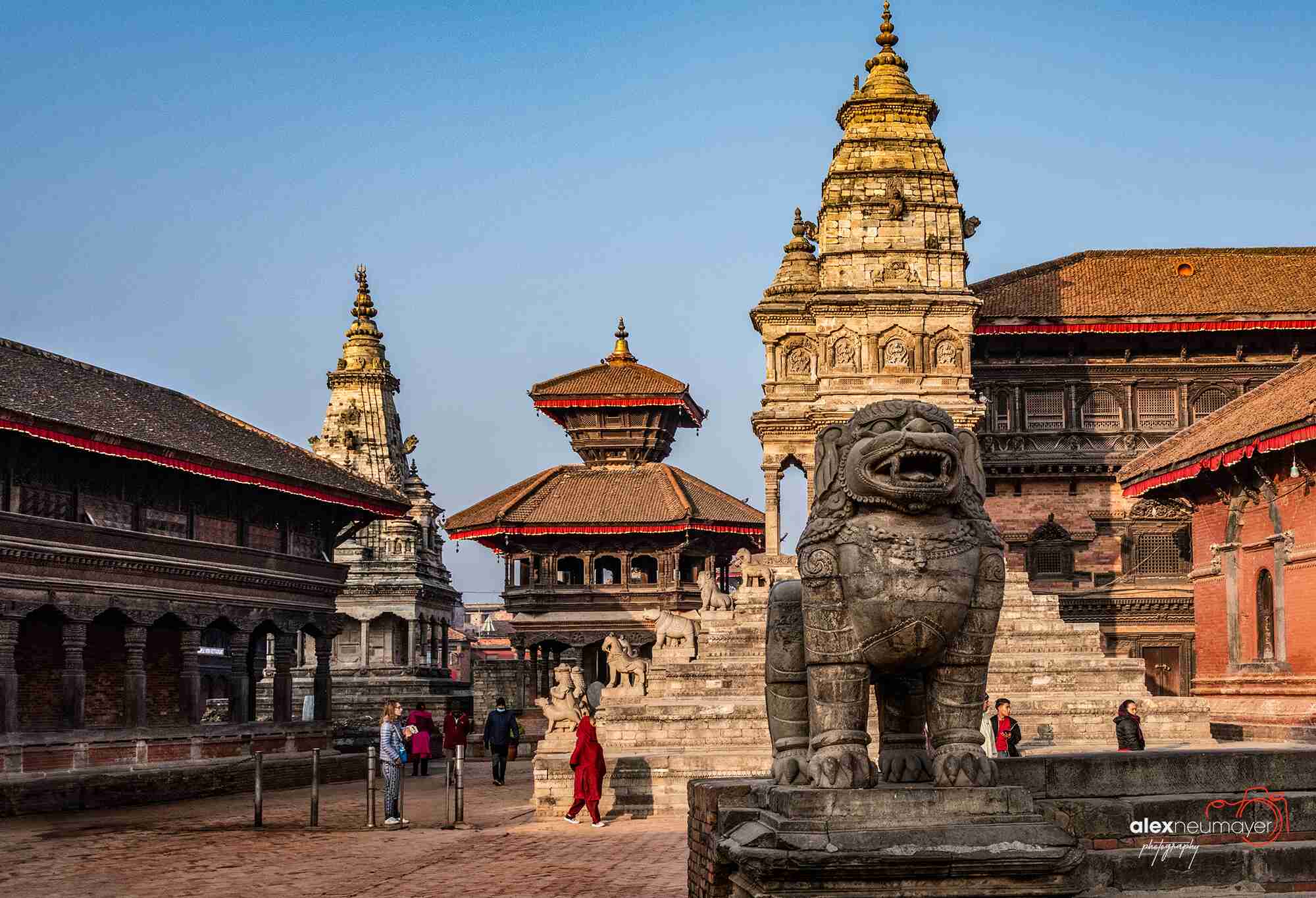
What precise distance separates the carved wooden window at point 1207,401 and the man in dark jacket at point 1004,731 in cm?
2278

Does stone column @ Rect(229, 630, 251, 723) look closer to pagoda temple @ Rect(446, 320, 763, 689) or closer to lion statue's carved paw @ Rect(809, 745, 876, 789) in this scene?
pagoda temple @ Rect(446, 320, 763, 689)

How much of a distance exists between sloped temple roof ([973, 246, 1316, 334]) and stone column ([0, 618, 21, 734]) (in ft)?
76.7

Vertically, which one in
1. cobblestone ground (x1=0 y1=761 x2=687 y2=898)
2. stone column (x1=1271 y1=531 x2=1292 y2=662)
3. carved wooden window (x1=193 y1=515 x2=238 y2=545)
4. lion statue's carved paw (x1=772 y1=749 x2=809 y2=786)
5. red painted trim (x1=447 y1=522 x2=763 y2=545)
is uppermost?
red painted trim (x1=447 y1=522 x2=763 y2=545)

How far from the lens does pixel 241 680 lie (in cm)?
3494

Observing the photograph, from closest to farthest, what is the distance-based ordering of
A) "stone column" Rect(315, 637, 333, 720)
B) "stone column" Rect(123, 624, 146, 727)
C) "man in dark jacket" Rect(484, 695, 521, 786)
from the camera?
"stone column" Rect(123, 624, 146, 727)
"man in dark jacket" Rect(484, 695, 521, 786)
"stone column" Rect(315, 637, 333, 720)

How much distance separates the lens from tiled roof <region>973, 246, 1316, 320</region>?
1606 inches

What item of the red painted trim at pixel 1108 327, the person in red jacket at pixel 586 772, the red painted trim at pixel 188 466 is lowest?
the person in red jacket at pixel 586 772

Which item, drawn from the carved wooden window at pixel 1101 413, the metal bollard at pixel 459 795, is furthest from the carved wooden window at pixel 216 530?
the carved wooden window at pixel 1101 413

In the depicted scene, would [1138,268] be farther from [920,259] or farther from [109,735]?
[109,735]

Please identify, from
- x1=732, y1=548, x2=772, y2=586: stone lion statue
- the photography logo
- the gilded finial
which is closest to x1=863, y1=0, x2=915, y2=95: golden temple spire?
the gilded finial

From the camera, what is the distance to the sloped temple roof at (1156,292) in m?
40.2

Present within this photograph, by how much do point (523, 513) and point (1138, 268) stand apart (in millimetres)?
20307

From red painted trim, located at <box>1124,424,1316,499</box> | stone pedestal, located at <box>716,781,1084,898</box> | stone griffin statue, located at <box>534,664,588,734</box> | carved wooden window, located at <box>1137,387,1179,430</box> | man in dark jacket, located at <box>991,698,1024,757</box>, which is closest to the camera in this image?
stone pedestal, located at <box>716,781,1084,898</box>

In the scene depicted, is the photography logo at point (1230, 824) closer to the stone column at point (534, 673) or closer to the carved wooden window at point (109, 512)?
the carved wooden window at point (109, 512)
